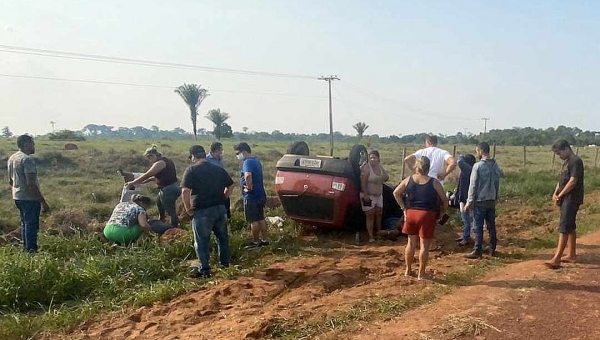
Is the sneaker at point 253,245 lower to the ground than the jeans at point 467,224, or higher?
lower

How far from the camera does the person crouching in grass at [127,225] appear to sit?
7781 millimetres

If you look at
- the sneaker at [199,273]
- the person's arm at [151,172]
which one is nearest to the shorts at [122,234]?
the person's arm at [151,172]

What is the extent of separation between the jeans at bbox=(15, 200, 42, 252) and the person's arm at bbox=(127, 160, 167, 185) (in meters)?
1.37

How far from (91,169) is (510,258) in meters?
20.4

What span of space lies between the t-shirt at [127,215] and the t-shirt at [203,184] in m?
1.33

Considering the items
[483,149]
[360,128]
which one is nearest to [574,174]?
[483,149]

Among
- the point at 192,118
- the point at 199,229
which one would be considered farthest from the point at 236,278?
the point at 192,118

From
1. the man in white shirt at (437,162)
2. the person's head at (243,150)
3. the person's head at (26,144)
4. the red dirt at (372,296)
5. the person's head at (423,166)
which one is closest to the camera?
the red dirt at (372,296)

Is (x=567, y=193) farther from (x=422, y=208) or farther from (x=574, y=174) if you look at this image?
(x=422, y=208)

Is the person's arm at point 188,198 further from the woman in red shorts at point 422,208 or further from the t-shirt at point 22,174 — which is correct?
the woman in red shorts at point 422,208

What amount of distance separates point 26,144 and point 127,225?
1747 mm

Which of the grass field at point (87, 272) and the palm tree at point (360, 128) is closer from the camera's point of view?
the grass field at point (87, 272)

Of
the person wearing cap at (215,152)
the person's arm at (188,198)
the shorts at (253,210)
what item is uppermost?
the person wearing cap at (215,152)

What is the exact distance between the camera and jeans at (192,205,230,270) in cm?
686
